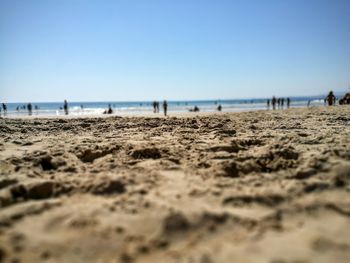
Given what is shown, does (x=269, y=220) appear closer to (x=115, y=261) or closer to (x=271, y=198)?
(x=271, y=198)

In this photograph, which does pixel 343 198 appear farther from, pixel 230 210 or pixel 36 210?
pixel 36 210

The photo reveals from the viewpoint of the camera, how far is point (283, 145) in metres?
4.92

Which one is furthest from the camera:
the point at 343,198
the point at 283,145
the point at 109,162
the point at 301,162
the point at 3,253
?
the point at 283,145

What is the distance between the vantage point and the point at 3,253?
2201mm

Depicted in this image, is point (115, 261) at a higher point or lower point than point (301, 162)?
lower

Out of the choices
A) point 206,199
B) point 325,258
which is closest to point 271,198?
point 206,199

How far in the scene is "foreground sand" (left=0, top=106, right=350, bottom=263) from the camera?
2217 mm

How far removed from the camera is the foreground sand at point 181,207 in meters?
2.22

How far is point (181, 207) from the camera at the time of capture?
2.81m

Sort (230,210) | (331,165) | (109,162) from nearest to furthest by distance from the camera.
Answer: (230,210), (331,165), (109,162)

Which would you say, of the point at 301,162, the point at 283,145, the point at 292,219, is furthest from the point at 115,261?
the point at 283,145

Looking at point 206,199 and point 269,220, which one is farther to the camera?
point 206,199

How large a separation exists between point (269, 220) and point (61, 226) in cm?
183

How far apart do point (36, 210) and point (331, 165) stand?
11.2 ft
